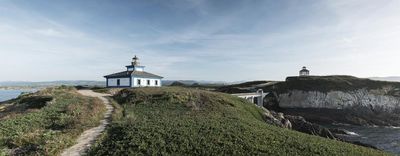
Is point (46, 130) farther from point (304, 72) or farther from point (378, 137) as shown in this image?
point (304, 72)

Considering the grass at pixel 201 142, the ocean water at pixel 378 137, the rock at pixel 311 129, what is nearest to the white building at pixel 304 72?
the ocean water at pixel 378 137

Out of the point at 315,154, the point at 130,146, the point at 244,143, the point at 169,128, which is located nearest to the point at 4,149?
the point at 130,146

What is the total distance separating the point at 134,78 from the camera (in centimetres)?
5500

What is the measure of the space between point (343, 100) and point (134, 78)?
49.5m

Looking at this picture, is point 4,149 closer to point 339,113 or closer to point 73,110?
point 73,110

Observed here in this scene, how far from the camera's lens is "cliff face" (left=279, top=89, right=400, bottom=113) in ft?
180

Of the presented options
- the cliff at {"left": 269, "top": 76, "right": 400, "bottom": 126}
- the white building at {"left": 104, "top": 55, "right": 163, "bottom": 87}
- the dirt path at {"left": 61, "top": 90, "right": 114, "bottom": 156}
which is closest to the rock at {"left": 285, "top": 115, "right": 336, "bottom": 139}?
the cliff at {"left": 269, "top": 76, "right": 400, "bottom": 126}

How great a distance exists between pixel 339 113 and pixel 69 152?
58842 millimetres

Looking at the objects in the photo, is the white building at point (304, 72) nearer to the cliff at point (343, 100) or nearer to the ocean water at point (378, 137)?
the cliff at point (343, 100)

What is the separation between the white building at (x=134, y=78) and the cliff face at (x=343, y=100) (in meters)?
36.1

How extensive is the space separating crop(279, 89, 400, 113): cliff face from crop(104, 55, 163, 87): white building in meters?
36.1

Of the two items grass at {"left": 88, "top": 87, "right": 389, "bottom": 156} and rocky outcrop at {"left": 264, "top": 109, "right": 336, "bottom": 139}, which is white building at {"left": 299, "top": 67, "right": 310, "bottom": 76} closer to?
rocky outcrop at {"left": 264, "top": 109, "right": 336, "bottom": 139}

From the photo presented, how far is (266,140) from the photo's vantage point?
15.6 meters

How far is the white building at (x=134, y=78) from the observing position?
180 feet
